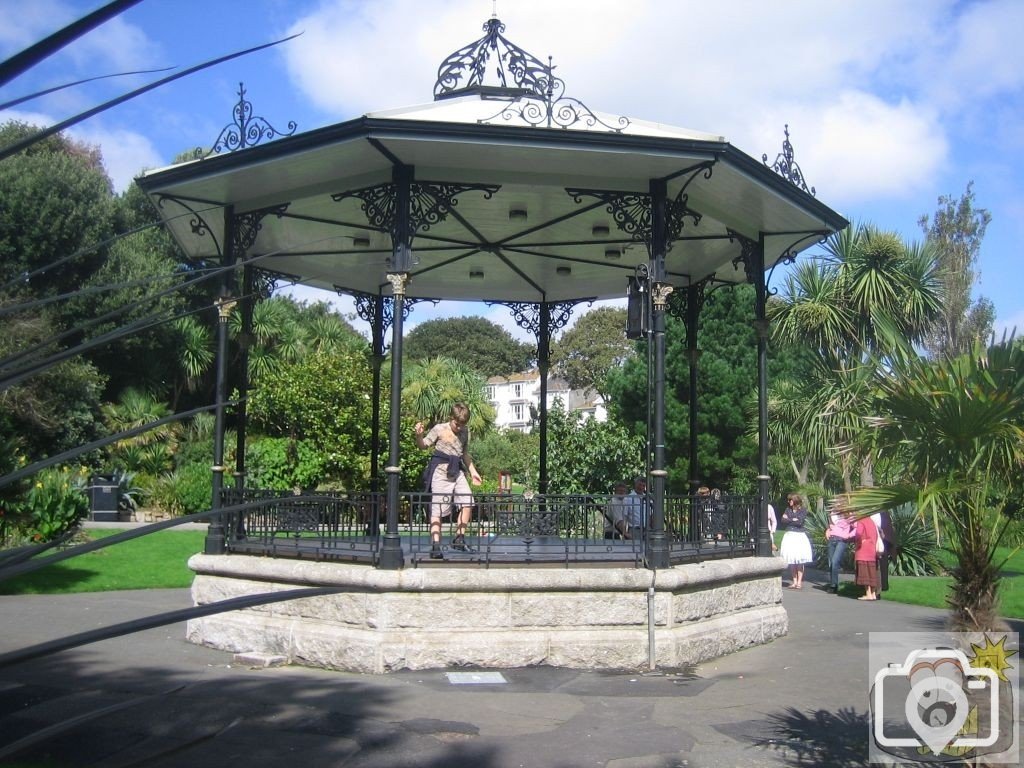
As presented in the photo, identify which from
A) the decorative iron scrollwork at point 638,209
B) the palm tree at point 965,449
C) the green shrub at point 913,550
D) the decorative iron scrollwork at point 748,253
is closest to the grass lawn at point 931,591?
the green shrub at point 913,550

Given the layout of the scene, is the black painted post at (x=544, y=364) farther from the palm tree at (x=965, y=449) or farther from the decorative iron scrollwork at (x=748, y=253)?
the palm tree at (x=965, y=449)

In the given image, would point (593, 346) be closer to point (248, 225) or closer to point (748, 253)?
point (748, 253)

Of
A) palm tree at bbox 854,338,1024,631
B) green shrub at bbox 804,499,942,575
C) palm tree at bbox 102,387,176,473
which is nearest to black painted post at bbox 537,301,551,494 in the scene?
green shrub at bbox 804,499,942,575

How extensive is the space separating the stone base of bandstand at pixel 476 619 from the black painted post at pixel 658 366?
32 cm

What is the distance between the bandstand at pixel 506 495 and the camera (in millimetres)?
10000

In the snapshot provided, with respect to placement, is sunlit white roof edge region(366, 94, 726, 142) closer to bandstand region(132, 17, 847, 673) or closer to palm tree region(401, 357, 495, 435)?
bandstand region(132, 17, 847, 673)

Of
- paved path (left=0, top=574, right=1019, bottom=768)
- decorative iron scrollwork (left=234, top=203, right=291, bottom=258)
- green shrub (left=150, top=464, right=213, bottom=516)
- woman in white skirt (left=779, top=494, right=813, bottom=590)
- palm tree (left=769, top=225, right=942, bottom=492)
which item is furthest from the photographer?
green shrub (left=150, top=464, right=213, bottom=516)

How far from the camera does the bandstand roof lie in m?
10.2

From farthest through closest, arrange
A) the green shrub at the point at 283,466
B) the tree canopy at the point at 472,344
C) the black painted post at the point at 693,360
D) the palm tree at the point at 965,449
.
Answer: the tree canopy at the point at 472,344 → the green shrub at the point at 283,466 → the black painted post at the point at 693,360 → the palm tree at the point at 965,449

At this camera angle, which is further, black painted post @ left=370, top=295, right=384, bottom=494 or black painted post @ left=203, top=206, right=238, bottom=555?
black painted post @ left=370, top=295, right=384, bottom=494

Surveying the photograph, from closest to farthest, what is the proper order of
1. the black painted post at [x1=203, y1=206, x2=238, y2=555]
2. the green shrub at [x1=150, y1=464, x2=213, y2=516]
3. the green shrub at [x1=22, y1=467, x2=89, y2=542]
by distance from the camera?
the black painted post at [x1=203, y1=206, x2=238, y2=555] < the green shrub at [x1=22, y1=467, x2=89, y2=542] < the green shrub at [x1=150, y1=464, x2=213, y2=516]

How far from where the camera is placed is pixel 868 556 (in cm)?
1627

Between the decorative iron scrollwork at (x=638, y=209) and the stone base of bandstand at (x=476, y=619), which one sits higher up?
the decorative iron scrollwork at (x=638, y=209)

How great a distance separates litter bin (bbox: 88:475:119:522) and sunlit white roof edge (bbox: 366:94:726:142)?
18.1 meters
